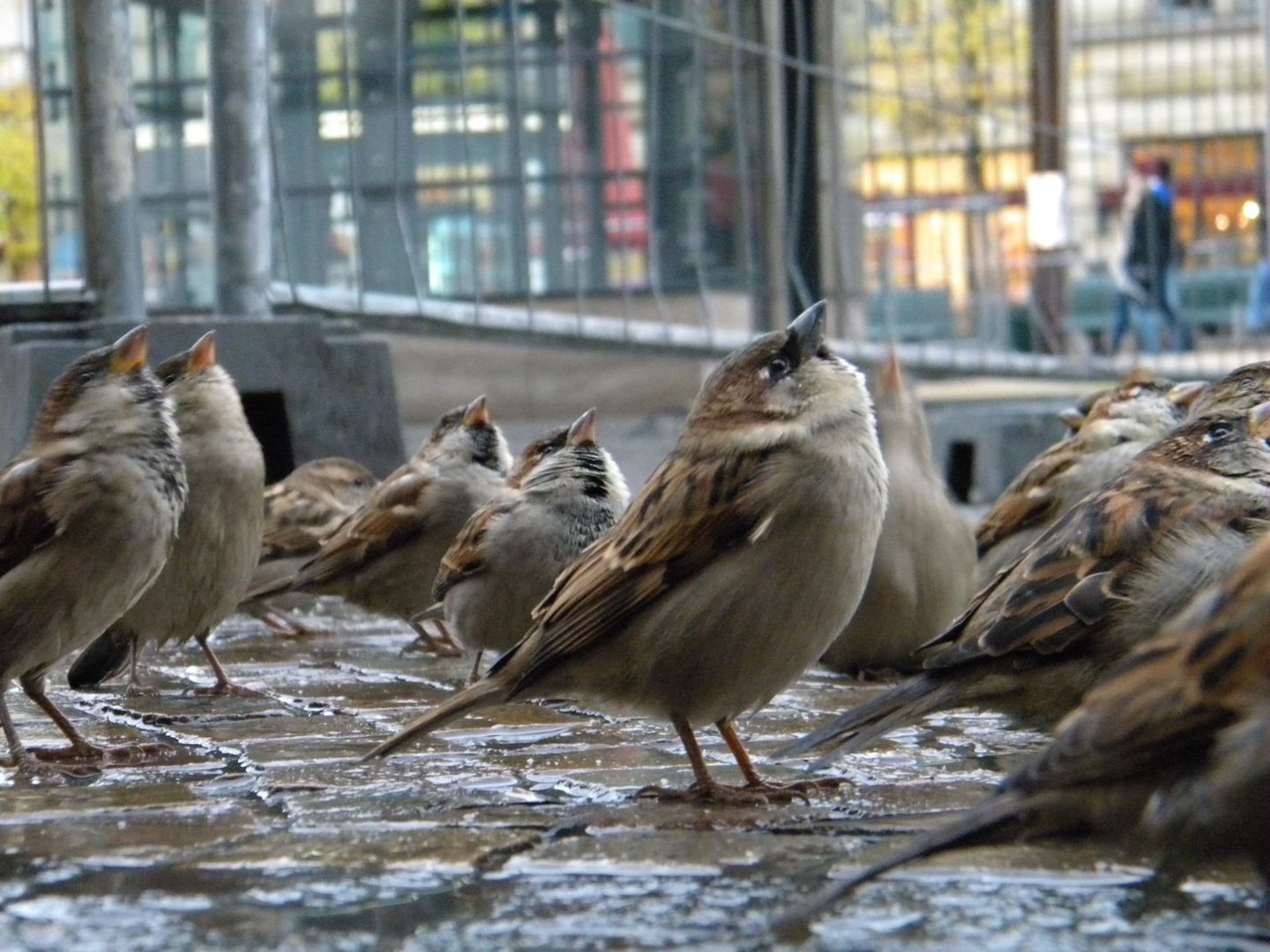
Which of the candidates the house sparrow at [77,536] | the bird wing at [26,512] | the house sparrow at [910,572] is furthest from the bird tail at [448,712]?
the house sparrow at [910,572]

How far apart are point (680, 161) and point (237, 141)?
3.05 metres

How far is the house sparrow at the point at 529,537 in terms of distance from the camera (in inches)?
218

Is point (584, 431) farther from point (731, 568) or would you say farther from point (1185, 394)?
point (1185, 394)

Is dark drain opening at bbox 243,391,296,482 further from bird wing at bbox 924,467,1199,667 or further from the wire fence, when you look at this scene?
bird wing at bbox 924,467,1199,667

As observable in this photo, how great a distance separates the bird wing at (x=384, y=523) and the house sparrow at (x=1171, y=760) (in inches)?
149

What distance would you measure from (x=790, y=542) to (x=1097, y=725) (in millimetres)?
1181

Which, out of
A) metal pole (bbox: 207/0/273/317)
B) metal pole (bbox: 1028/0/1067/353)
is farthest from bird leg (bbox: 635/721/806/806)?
metal pole (bbox: 1028/0/1067/353)

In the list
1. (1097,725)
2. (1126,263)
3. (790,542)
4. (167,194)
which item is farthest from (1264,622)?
(1126,263)

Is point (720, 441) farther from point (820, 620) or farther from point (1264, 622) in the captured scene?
point (1264, 622)

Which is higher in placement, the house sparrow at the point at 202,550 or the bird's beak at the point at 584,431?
the bird's beak at the point at 584,431

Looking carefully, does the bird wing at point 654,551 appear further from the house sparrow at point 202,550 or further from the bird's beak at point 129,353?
the house sparrow at point 202,550

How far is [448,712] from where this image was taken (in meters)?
4.02

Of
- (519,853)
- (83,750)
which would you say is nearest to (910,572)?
(83,750)

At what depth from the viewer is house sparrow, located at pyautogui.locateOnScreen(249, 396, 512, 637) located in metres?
6.62
